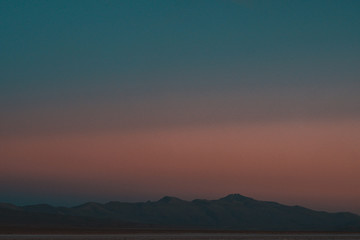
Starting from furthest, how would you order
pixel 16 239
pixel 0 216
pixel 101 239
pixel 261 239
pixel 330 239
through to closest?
pixel 0 216 < pixel 330 239 < pixel 261 239 < pixel 101 239 < pixel 16 239

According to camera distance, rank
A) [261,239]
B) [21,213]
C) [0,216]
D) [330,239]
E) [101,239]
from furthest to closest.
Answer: [21,213]
[0,216]
[330,239]
[261,239]
[101,239]

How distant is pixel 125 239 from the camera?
59.5 m

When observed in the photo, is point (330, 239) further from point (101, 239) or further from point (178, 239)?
point (101, 239)

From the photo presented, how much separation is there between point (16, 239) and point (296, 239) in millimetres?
35490

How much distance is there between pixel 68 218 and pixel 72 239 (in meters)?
136

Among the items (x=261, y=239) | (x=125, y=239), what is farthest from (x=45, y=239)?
(x=261, y=239)

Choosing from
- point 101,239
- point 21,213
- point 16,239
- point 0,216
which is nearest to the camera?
point 16,239

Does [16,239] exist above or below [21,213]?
below

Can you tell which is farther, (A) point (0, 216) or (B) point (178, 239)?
(A) point (0, 216)

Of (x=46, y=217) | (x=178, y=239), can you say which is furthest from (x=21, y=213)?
(x=178, y=239)

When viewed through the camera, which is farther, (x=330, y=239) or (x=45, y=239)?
(x=330, y=239)

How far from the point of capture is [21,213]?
186 metres

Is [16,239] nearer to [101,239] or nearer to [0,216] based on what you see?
[101,239]

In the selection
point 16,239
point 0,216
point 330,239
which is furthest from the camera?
point 0,216
